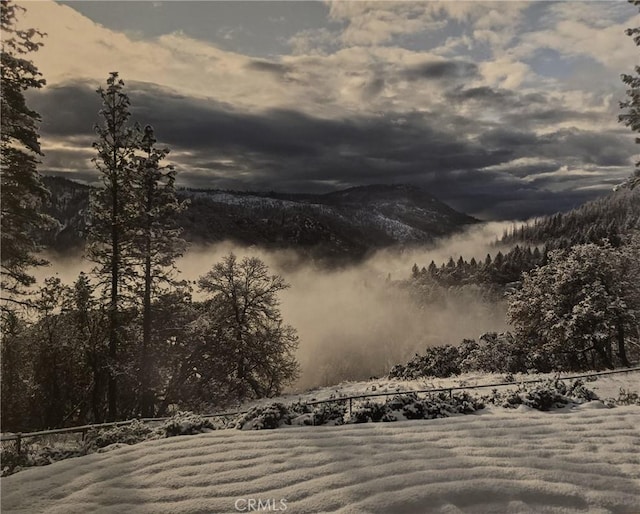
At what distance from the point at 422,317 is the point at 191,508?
186519 mm

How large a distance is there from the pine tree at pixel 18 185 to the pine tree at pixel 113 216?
5382 mm

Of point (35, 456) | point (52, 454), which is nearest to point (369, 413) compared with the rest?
point (52, 454)

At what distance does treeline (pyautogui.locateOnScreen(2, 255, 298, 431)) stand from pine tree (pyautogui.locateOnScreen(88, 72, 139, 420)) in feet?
3.48

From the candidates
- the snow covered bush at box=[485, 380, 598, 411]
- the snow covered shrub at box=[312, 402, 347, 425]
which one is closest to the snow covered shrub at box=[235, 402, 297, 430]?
the snow covered shrub at box=[312, 402, 347, 425]

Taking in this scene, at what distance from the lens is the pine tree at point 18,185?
54.4ft

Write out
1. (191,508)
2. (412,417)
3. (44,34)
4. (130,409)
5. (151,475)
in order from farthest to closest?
(130,409)
(44,34)
(412,417)
(151,475)
(191,508)

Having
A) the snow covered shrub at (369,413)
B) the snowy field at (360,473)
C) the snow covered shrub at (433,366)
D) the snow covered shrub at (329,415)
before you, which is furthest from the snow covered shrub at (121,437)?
the snow covered shrub at (433,366)

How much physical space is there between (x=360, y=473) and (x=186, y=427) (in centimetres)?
475

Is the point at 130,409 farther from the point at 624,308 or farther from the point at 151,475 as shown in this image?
the point at 624,308

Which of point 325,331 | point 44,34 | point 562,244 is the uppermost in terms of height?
point 562,244

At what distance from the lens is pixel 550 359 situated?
113ft

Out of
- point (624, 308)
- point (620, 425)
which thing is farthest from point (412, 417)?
point (624, 308)

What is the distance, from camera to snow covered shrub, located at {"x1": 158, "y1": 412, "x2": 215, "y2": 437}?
10992mm

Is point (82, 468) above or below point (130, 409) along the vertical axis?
above
